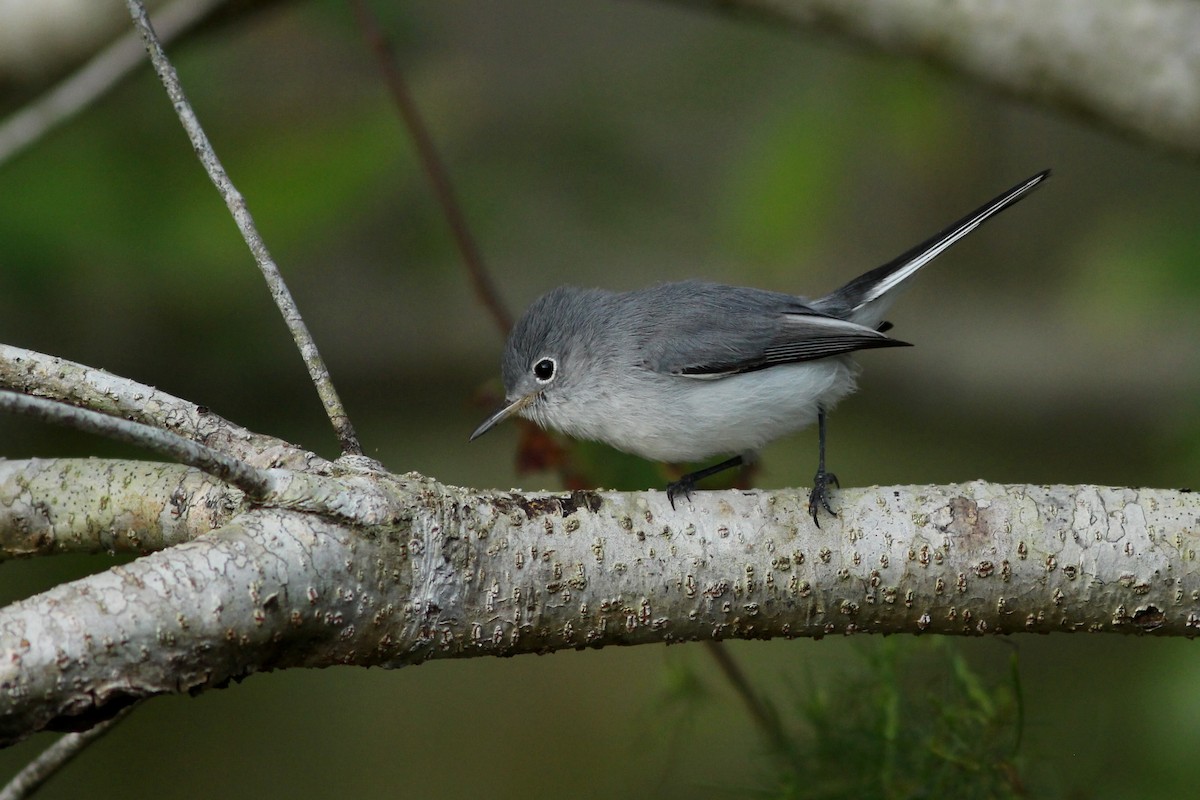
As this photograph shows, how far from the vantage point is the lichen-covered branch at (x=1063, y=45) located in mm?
2176

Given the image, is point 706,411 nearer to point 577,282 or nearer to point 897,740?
point 897,740

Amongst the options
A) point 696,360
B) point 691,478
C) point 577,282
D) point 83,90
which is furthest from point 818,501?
point 577,282

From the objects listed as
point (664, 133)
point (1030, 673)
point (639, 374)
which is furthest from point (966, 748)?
point (664, 133)

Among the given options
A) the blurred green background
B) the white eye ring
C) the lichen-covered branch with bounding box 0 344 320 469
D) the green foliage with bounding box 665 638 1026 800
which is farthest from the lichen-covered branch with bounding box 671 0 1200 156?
the lichen-covered branch with bounding box 0 344 320 469

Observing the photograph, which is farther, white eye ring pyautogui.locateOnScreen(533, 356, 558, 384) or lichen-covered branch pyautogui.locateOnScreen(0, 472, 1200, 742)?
white eye ring pyautogui.locateOnScreen(533, 356, 558, 384)

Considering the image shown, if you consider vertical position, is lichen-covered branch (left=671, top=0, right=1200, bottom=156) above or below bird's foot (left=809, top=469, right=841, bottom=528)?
above

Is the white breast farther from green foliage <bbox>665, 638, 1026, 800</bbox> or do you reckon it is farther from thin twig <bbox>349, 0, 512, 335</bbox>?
green foliage <bbox>665, 638, 1026, 800</bbox>

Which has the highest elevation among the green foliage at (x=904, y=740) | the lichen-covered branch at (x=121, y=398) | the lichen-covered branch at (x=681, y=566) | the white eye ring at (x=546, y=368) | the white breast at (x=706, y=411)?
the white eye ring at (x=546, y=368)

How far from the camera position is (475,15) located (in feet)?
12.7

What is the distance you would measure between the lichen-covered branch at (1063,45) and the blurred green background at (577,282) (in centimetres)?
17

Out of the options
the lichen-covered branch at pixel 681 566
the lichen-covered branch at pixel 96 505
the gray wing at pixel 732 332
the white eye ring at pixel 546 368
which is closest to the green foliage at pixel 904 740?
the lichen-covered branch at pixel 681 566

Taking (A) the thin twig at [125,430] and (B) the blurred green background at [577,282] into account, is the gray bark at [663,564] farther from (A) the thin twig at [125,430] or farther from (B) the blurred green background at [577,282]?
(B) the blurred green background at [577,282]

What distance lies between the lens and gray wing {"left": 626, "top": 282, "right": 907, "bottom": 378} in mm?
2014

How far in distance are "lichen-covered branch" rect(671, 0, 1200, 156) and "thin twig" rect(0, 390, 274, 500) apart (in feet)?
5.83
